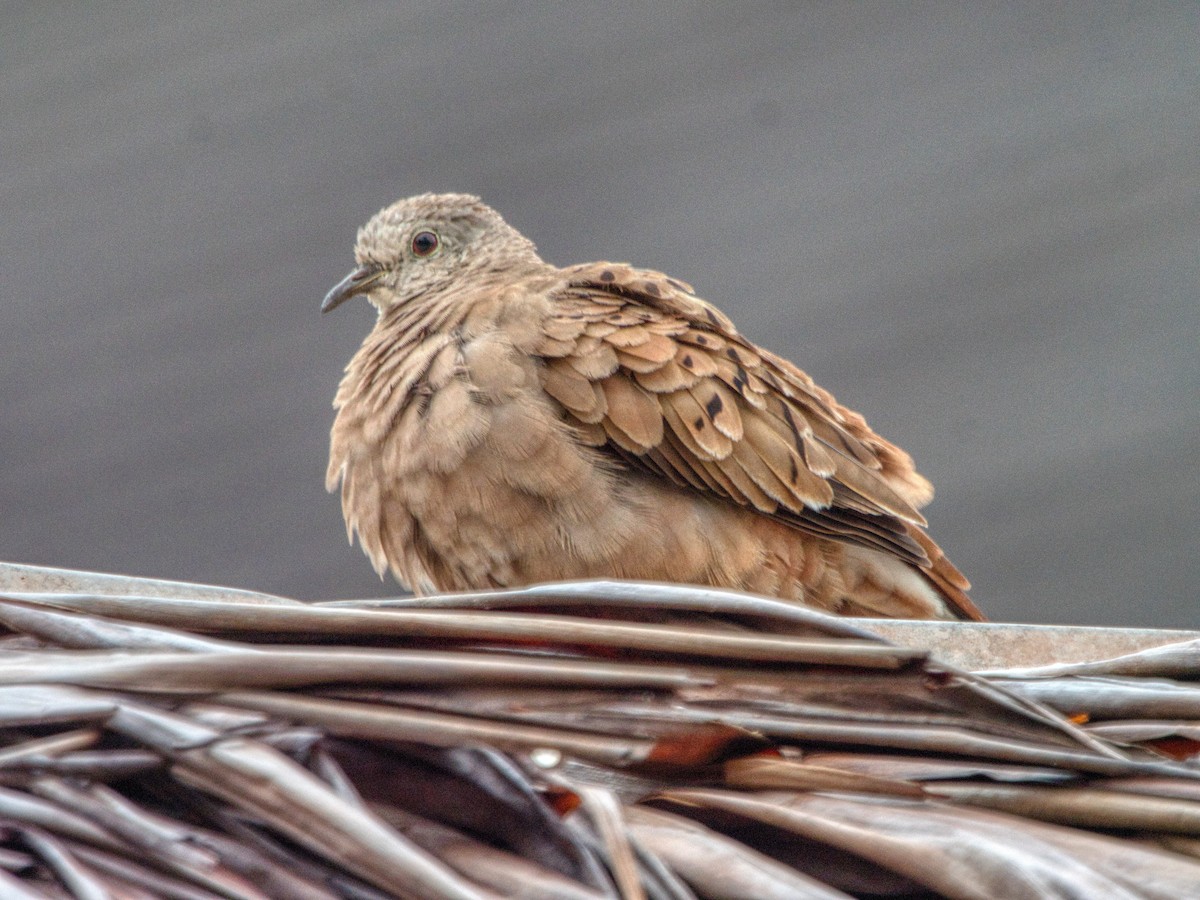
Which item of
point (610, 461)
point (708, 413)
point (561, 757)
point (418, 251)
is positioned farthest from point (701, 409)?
point (561, 757)

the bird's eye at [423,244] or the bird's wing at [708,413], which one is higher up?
the bird's eye at [423,244]

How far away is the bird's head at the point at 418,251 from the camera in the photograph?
2.44m

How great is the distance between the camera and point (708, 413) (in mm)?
1828

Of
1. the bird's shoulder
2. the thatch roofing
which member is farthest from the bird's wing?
the thatch roofing

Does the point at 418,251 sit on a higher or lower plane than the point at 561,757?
higher

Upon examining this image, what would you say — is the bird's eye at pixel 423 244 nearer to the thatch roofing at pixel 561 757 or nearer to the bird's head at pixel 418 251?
the bird's head at pixel 418 251

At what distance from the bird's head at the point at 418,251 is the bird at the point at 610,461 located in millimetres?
370

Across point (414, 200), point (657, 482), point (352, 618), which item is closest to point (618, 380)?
point (657, 482)

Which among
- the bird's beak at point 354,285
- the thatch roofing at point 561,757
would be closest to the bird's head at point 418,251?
the bird's beak at point 354,285

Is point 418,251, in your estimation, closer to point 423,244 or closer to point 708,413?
point 423,244

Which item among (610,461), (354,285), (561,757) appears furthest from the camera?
(354,285)

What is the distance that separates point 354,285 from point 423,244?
16 centimetres

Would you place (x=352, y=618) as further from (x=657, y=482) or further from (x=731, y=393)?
(x=731, y=393)

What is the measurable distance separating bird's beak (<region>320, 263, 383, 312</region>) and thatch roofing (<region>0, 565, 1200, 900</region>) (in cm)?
170
